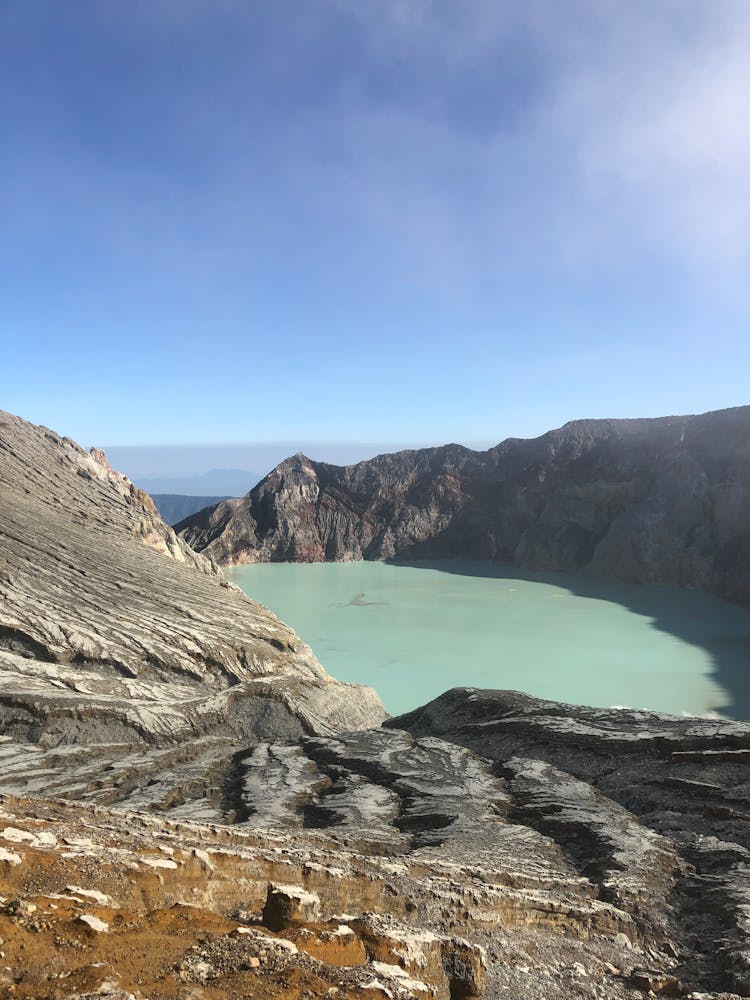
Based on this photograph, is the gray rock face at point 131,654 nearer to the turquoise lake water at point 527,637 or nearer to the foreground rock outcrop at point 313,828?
the foreground rock outcrop at point 313,828

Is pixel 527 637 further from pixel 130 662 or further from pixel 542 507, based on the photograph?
pixel 542 507

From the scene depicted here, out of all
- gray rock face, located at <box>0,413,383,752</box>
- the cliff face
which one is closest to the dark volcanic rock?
gray rock face, located at <box>0,413,383,752</box>

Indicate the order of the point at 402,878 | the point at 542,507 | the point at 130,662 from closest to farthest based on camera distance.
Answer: the point at 402,878 < the point at 130,662 < the point at 542,507

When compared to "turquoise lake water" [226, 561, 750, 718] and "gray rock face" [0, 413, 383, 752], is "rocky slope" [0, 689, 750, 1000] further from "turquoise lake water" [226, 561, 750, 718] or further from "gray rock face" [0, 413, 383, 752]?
"turquoise lake water" [226, 561, 750, 718]

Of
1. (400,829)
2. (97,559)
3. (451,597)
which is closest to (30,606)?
(97,559)

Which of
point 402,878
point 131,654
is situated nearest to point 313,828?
point 402,878

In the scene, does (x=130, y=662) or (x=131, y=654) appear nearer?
(x=130, y=662)

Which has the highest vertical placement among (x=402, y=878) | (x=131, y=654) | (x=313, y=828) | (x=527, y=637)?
(x=402, y=878)
